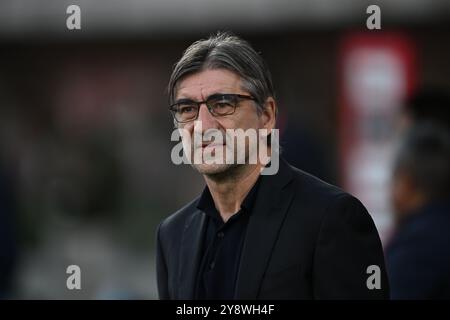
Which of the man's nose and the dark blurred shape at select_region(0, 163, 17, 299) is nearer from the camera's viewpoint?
the man's nose

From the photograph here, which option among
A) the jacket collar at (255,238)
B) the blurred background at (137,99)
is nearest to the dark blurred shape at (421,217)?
the jacket collar at (255,238)

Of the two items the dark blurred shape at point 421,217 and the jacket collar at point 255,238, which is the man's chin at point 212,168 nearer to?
the jacket collar at point 255,238

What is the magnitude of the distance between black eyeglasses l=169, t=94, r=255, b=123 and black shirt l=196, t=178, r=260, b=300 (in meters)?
0.23

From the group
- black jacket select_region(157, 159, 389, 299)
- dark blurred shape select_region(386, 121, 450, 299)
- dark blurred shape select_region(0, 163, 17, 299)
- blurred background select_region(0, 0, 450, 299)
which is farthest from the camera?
blurred background select_region(0, 0, 450, 299)

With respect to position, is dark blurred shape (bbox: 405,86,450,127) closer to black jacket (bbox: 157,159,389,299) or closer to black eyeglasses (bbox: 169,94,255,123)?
black jacket (bbox: 157,159,389,299)

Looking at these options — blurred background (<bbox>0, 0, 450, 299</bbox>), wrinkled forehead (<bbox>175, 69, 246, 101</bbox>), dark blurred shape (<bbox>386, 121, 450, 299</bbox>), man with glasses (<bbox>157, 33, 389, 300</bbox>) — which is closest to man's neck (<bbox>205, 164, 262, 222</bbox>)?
man with glasses (<bbox>157, 33, 389, 300</bbox>)

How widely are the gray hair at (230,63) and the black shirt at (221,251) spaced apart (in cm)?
26

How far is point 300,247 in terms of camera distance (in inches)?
81.7

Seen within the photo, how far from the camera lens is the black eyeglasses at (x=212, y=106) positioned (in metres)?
2.09

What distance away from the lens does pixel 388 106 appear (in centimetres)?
711

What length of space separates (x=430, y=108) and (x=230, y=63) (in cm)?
225

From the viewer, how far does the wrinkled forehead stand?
2096mm

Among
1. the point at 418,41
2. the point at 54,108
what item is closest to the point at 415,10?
the point at 418,41

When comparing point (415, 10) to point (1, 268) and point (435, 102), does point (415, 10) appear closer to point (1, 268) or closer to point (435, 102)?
point (435, 102)
